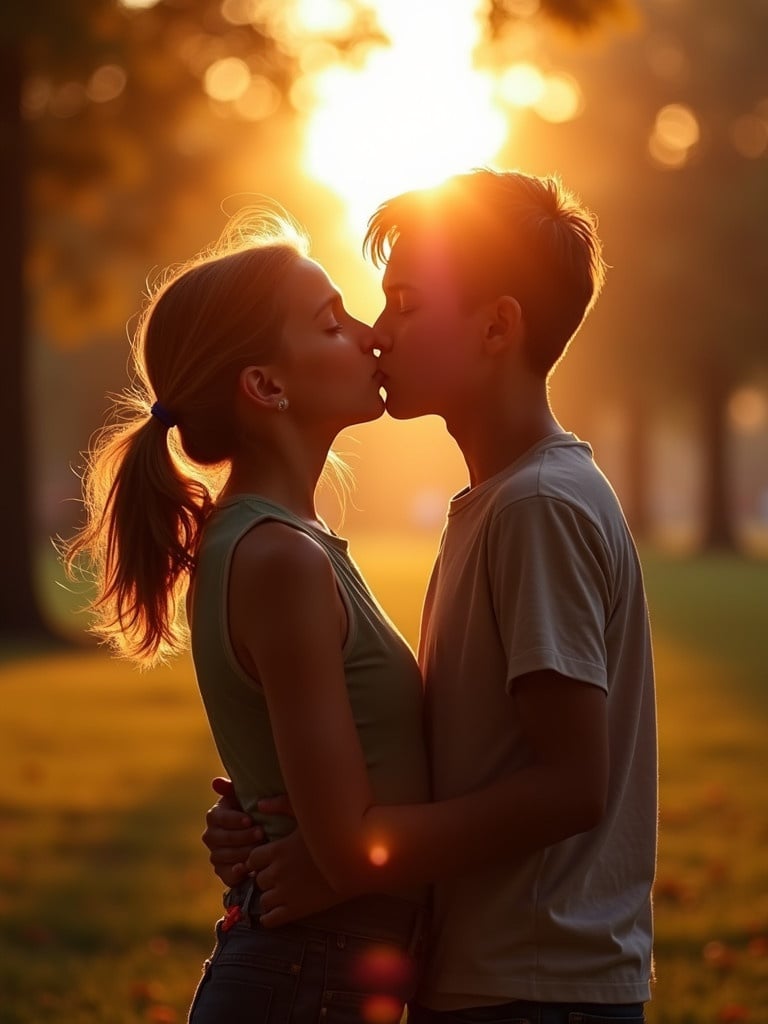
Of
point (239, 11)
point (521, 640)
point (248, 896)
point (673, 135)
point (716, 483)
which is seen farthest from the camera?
point (716, 483)

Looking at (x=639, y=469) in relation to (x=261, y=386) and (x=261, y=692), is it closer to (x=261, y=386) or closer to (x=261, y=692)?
(x=261, y=386)

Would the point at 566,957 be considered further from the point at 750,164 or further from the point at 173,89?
the point at 750,164

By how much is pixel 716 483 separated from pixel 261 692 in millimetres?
38747

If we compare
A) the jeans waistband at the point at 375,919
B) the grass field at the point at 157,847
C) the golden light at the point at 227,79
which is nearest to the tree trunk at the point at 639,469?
the golden light at the point at 227,79

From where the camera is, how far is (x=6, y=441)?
18.8 meters

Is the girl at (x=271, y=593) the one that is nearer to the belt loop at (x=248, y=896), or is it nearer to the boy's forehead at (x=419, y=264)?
the belt loop at (x=248, y=896)

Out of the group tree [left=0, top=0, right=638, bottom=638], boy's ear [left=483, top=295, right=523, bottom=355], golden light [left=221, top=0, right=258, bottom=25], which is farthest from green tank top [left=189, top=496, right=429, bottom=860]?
golden light [left=221, top=0, right=258, bottom=25]

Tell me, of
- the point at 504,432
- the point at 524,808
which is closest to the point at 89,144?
the point at 504,432

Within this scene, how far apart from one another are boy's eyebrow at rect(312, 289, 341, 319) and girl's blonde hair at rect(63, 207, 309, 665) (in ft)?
0.27

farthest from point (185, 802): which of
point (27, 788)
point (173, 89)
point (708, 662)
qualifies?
point (173, 89)

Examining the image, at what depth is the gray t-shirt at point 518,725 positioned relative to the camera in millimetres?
2461

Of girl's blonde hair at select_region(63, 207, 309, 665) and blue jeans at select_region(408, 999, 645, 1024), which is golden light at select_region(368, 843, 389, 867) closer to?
blue jeans at select_region(408, 999, 645, 1024)

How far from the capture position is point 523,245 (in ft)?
9.30

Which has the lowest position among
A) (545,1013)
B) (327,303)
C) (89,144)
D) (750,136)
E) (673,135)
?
(545,1013)
